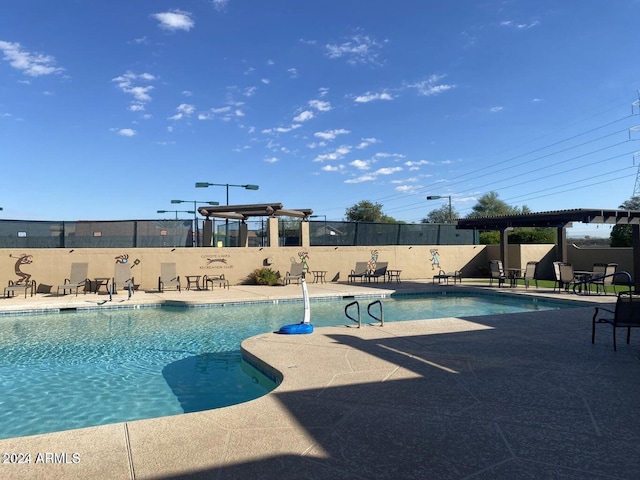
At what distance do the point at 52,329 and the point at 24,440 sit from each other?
793 cm

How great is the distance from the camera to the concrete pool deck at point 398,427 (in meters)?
3.01

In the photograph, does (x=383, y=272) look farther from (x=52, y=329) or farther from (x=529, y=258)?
(x=52, y=329)

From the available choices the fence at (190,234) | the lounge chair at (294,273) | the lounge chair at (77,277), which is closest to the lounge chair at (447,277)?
the fence at (190,234)

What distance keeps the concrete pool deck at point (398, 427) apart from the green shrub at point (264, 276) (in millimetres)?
12690

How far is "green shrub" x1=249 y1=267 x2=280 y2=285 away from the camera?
19125 mm

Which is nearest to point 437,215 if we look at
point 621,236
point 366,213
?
point 366,213

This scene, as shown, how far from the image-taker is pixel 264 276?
19.2 metres

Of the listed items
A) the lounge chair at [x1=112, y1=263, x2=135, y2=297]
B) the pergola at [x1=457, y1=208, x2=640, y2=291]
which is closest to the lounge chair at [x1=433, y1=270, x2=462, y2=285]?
the pergola at [x1=457, y1=208, x2=640, y2=291]

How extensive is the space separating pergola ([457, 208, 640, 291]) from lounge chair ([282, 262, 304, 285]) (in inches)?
321

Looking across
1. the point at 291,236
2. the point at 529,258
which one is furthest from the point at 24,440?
the point at 529,258

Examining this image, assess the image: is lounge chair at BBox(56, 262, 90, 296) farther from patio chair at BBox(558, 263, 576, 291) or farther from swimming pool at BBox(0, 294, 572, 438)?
patio chair at BBox(558, 263, 576, 291)

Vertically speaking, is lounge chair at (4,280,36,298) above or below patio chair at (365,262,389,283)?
below

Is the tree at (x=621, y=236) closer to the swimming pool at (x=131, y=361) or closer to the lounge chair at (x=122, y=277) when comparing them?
the swimming pool at (x=131, y=361)

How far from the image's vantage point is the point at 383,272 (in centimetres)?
1997
